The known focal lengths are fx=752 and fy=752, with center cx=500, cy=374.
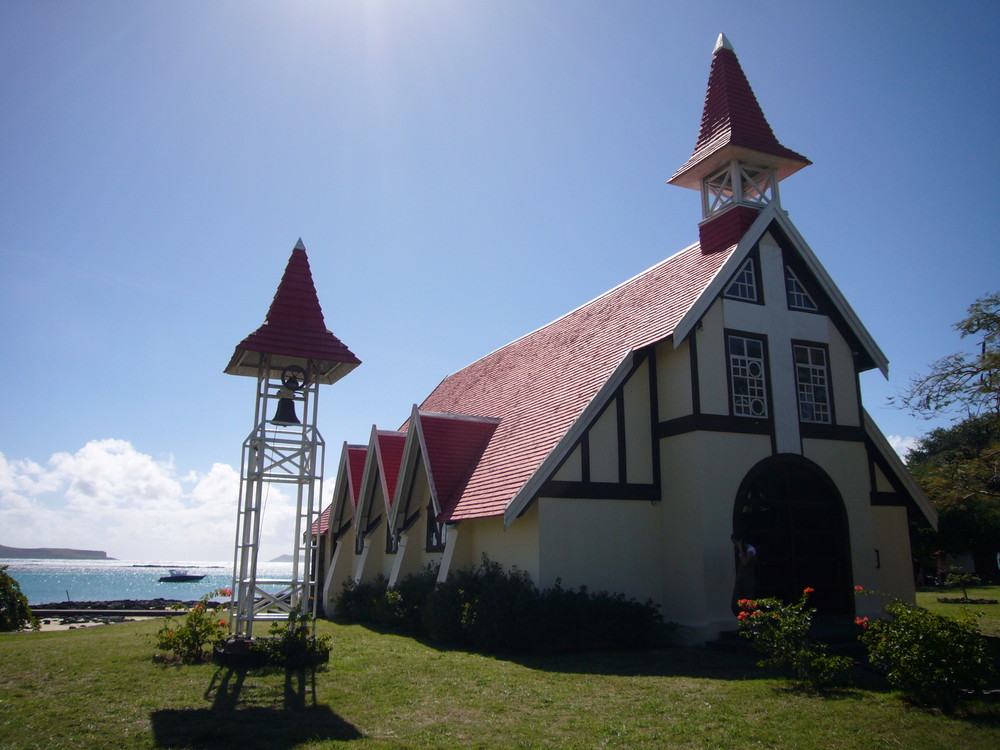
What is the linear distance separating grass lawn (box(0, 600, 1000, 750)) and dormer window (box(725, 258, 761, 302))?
27.2 feet

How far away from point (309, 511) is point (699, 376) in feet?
28.4

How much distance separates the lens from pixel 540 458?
52.0ft

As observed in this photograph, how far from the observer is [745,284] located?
1758 cm

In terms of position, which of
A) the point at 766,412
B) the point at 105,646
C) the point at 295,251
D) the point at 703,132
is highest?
the point at 703,132

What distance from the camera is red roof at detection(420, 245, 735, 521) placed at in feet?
54.5

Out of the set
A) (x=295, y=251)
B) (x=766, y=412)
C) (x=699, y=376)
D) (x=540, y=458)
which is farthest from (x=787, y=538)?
(x=295, y=251)

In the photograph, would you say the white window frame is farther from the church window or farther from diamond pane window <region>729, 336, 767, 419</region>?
the church window

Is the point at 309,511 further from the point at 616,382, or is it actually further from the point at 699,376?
the point at 699,376

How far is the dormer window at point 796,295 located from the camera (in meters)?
18.1

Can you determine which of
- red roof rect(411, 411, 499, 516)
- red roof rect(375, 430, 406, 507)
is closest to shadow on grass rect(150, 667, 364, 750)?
red roof rect(411, 411, 499, 516)

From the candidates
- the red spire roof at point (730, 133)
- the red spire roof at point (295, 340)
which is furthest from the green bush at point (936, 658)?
the red spire roof at point (730, 133)

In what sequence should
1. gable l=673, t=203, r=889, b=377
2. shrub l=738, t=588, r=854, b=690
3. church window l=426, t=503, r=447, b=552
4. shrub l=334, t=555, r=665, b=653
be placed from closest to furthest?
shrub l=738, t=588, r=854, b=690, shrub l=334, t=555, r=665, b=653, gable l=673, t=203, r=889, b=377, church window l=426, t=503, r=447, b=552

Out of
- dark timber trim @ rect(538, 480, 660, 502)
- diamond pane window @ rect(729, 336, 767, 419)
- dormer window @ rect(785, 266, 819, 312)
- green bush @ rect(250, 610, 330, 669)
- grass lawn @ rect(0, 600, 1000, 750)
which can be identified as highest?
dormer window @ rect(785, 266, 819, 312)

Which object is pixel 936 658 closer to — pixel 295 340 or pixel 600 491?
pixel 600 491
